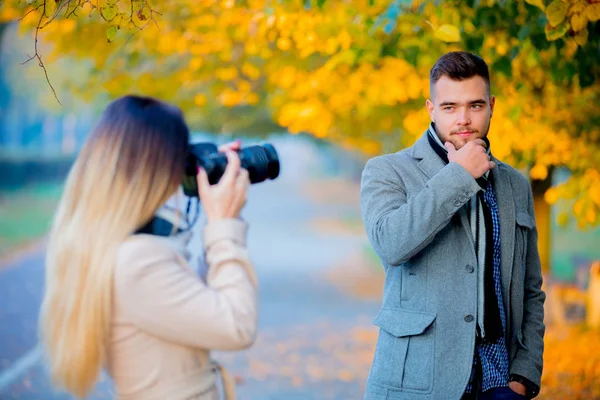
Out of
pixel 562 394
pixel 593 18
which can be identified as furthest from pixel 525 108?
pixel 593 18

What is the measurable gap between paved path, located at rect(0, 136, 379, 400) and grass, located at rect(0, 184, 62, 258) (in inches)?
89.5

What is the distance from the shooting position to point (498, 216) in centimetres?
327

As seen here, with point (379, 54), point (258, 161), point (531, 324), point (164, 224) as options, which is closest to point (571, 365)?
point (379, 54)

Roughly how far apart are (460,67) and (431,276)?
32.6 inches

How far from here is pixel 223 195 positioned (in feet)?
8.16

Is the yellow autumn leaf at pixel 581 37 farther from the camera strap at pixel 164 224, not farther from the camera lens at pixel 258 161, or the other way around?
the camera strap at pixel 164 224

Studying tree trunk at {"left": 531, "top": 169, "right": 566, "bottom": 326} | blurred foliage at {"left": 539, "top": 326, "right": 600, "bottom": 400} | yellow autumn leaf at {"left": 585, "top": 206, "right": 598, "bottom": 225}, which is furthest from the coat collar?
tree trunk at {"left": 531, "top": 169, "right": 566, "bottom": 326}

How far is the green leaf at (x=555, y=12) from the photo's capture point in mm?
3938

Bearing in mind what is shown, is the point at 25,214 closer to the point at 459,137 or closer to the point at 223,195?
the point at 459,137

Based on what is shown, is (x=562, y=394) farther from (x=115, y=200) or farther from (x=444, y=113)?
(x=115, y=200)

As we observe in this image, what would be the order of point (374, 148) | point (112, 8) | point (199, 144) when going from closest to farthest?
point (199, 144) → point (112, 8) → point (374, 148)

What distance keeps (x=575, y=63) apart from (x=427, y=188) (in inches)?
122

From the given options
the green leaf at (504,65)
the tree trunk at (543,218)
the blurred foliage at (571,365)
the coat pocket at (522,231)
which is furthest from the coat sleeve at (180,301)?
the tree trunk at (543,218)

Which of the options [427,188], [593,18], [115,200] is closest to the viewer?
[115,200]
